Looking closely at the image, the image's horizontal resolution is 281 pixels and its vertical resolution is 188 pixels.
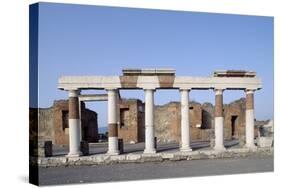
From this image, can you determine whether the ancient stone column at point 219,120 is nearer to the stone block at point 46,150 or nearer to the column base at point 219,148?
the column base at point 219,148

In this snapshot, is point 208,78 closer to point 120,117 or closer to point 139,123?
point 139,123

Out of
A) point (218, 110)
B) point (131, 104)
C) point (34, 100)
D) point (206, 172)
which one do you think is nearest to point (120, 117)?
point (131, 104)

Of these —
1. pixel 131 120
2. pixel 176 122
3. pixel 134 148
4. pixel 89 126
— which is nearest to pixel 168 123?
pixel 131 120

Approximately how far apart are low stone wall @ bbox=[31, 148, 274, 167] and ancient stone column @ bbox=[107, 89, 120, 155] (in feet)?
0.99

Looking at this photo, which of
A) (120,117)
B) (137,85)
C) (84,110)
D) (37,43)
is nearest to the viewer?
(37,43)

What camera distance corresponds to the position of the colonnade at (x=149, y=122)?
15227mm

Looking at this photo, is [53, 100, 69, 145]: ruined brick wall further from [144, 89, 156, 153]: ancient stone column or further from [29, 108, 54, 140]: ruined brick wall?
[144, 89, 156, 153]: ancient stone column

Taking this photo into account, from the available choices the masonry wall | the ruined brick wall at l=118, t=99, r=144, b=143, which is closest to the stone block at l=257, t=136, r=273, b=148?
the masonry wall

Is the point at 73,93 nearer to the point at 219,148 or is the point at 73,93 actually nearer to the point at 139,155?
the point at 139,155

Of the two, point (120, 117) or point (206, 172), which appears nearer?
point (206, 172)

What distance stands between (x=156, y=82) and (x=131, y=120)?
5.76 meters

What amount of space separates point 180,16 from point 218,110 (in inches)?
130

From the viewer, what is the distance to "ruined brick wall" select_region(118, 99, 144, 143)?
1973 cm

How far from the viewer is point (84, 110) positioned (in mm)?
20547
